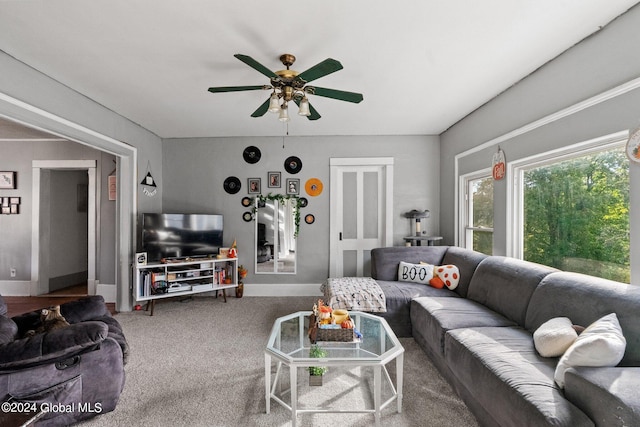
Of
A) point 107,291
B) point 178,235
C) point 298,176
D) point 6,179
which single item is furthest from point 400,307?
point 6,179

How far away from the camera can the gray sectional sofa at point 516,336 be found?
4.06 ft

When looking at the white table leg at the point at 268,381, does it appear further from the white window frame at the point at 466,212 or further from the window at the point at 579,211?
the white window frame at the point at 466,212

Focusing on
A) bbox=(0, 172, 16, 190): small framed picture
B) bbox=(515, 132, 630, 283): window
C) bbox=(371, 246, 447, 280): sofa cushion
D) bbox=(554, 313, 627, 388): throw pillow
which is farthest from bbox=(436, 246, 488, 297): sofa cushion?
bbox=(0, 172, 16, 190): small framed picture

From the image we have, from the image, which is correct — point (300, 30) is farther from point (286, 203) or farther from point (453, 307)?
point (286, 203)

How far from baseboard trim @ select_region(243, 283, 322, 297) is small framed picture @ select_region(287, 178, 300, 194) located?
1.50 metres

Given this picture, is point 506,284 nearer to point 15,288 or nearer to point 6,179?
point 15,288

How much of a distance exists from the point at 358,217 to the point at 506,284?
2.43 m

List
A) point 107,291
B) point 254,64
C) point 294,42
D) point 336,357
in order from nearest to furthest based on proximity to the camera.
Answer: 1. point 336,357
2. point 254,64
3. point 294,42
4. point 107,291

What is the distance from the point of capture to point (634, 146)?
1822 millimetres

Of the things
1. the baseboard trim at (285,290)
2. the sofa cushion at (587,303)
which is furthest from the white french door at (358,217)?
the sofa cushion at (587,303)

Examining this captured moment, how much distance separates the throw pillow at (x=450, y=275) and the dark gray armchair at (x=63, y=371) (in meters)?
3.13

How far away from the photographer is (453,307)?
103 inches

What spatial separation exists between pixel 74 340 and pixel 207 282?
2539 millimetres

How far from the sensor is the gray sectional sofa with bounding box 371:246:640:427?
4.06 ft
